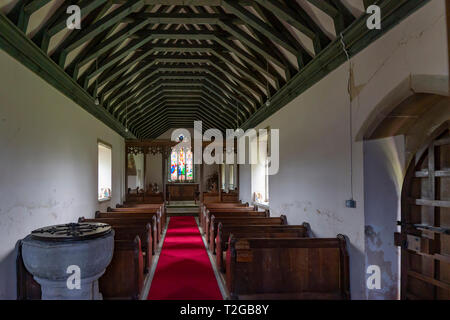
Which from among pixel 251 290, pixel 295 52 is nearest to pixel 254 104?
pixel 295 52

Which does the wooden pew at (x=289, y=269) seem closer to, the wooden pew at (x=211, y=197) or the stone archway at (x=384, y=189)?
the stone archway at (x=384, y=189)

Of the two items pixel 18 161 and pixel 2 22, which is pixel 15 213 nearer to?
pixel 18 161

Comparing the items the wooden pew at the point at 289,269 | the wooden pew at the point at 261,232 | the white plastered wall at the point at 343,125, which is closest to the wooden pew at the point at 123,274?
the wooden pew at the point at 289,269

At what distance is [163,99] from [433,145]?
25.4 ft

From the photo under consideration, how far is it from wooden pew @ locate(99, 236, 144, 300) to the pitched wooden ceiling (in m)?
2.27

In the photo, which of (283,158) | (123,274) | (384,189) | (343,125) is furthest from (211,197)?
(384,189)

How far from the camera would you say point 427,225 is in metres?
2.48

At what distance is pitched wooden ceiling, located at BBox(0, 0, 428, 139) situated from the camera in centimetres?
323

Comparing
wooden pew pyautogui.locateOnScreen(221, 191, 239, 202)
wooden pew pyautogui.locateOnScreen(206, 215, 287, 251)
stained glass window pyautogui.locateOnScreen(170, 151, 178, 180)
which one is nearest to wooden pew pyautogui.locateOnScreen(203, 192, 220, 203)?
wooden pew pyautogui.locateOnScreen(221, 191, 239, 202)

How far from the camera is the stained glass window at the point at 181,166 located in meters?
14.2

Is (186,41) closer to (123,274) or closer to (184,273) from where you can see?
(184,273)

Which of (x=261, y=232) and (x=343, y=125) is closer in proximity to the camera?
(x=343, y=125)

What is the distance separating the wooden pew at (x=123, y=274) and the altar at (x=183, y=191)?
9459 mm

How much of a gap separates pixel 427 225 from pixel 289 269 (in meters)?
1.30
